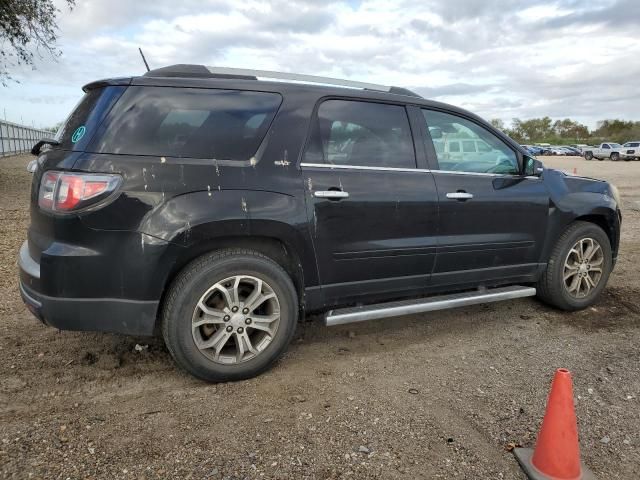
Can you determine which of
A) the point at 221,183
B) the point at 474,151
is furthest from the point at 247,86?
the point at 474,151

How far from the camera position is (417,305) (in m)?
3.75

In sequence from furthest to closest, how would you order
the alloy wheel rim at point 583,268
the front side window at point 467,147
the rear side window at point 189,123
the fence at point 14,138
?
1. the fence at point 14,138
2. the alloy wheel rim at point 583,268
3. the front side window at point 467,147
4. the rear side window at point 189,123

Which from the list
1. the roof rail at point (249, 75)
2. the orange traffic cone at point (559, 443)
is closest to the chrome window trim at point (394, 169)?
the roof rail at point (249, 75)

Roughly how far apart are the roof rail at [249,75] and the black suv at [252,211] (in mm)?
15

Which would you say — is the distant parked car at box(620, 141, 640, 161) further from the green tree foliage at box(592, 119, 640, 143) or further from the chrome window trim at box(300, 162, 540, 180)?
the chrome window trim at box(300, 162, 540, 180)

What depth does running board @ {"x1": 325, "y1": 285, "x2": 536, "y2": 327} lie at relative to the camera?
3.48 m

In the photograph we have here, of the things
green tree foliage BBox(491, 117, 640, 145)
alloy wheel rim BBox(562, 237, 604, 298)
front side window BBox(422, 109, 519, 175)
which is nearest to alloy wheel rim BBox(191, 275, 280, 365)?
front side window BBox(422, 109, 519, 175)

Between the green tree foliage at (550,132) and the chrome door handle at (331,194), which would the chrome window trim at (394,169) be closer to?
the chrome door handle at (331,194)

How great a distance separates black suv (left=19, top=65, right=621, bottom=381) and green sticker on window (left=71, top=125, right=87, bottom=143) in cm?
2

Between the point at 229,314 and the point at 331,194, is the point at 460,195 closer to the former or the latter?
the point at 331,194

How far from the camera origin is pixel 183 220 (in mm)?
2963

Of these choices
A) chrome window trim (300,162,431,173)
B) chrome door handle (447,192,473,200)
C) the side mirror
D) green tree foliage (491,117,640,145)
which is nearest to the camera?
chrome window trim (300,162,431,173)

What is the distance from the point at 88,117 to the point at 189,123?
60 cm

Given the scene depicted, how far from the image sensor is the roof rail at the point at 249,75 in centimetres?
326
